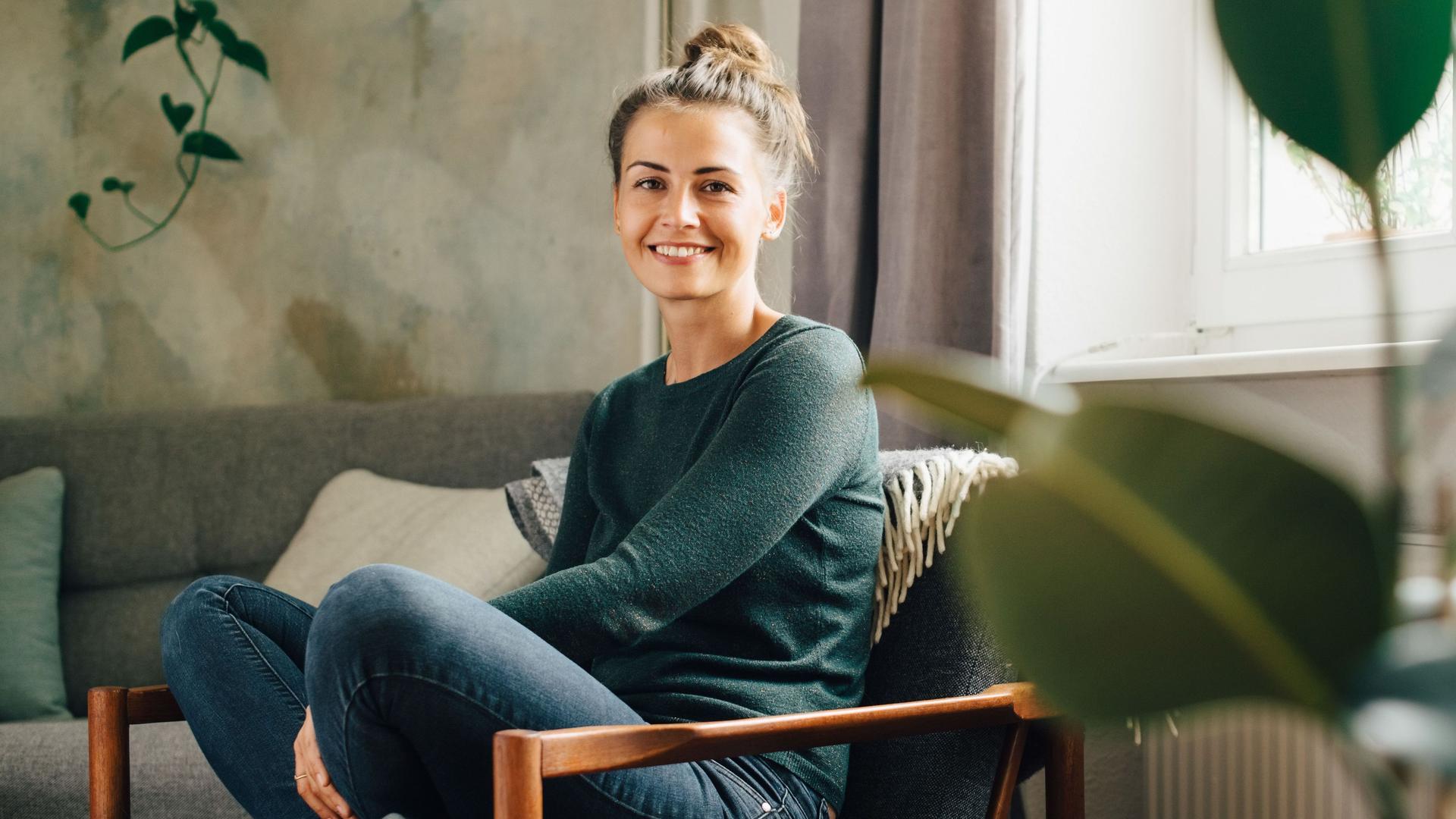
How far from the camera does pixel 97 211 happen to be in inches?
105

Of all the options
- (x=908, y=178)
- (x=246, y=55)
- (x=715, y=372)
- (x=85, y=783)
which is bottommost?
(x=85, y=783)

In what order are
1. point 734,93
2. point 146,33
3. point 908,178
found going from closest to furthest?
point 734,93 < point 908,178 < point 146,33

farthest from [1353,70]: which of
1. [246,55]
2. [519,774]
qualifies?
[246,55]

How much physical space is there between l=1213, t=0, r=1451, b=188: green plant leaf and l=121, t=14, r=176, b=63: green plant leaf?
2843 millimetres

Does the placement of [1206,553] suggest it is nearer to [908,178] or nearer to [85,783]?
[908,178]

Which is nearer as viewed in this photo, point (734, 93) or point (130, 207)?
point (734, 93)

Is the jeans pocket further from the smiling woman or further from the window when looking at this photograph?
the window

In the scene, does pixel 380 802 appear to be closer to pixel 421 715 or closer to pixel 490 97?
pixel 421 715

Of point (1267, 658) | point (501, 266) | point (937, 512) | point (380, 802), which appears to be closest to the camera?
point (1267, 658)

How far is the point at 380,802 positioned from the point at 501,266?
180 cm

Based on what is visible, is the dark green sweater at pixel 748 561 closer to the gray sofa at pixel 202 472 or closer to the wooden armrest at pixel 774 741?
the wooden armrest at pixel 774 741

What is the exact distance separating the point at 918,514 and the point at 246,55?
213cm

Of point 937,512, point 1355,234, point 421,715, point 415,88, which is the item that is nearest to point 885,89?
point 1355,234

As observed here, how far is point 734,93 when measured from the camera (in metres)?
1.39
